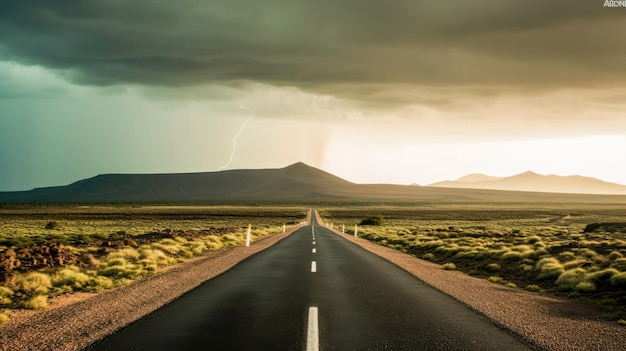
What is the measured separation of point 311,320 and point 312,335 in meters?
0.98

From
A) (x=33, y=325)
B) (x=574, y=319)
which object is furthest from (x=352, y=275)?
(x=33, y=325)

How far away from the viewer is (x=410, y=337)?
7.17 metres

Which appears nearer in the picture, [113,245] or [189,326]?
[189,326]

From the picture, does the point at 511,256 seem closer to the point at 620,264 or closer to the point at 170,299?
the point at 620,264

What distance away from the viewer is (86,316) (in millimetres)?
8734

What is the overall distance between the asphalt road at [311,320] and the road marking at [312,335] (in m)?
0.01

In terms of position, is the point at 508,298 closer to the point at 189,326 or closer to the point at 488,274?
the point at 488,274

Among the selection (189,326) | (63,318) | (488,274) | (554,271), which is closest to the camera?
(189,326)

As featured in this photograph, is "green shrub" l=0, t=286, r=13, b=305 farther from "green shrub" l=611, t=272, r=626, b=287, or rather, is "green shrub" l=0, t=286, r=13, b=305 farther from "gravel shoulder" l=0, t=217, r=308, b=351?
"green shrub" l=611, t=272, r=626, b=287

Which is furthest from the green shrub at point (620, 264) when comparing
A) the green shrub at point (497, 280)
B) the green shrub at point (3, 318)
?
the green shrub at point (3, 318)

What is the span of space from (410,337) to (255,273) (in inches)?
319

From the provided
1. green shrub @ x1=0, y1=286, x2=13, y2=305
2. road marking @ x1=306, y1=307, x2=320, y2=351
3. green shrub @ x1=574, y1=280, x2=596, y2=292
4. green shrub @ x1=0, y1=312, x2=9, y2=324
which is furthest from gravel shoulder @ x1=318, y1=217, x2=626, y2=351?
green shrub @ x1=0, y1=286, x2=13, y2=305

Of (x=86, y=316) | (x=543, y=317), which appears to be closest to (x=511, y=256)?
(x=543, y=317)

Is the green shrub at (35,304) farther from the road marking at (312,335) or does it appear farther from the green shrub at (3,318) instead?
the road marking at (312,335)
